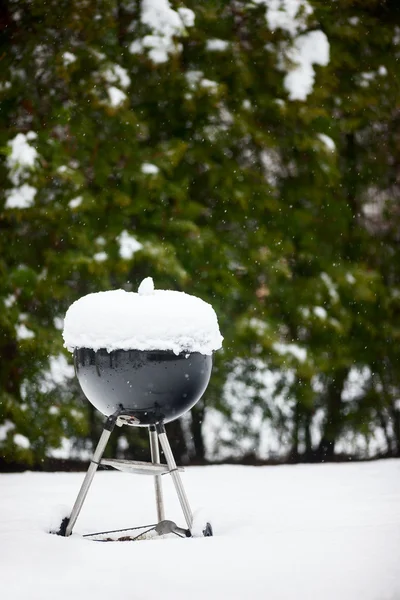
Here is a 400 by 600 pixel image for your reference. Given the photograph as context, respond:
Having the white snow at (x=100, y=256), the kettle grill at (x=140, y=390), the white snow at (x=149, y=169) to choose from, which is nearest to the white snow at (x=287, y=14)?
the white snow at (x=149, y=169)

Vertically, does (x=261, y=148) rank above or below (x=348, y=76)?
below

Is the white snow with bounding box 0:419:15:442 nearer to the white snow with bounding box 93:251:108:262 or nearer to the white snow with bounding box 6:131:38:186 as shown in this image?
the white snow with bounding box 93:251:108:262

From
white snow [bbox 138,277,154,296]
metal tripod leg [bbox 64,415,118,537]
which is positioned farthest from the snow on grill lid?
metal tripod leg [bbox 64,415,118,537]

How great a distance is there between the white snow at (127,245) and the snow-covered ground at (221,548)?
1423 mm

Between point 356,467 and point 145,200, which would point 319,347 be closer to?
point 356,467

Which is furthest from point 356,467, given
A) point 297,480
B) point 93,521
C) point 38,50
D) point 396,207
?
point 38,50

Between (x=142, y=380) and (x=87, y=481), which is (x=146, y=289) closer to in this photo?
(x=142, y=380)

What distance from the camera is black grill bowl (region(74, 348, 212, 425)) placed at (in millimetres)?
2920

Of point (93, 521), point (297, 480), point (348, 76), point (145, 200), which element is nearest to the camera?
point (93, 521)

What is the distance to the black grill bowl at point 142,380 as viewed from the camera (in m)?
2.92

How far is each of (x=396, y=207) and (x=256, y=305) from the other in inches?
48.1

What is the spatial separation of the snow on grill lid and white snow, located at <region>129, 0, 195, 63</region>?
2259 mm

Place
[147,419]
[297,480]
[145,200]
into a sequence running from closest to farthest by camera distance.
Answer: [147,419] → [297,480] → [145,200]

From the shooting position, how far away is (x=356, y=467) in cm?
495
